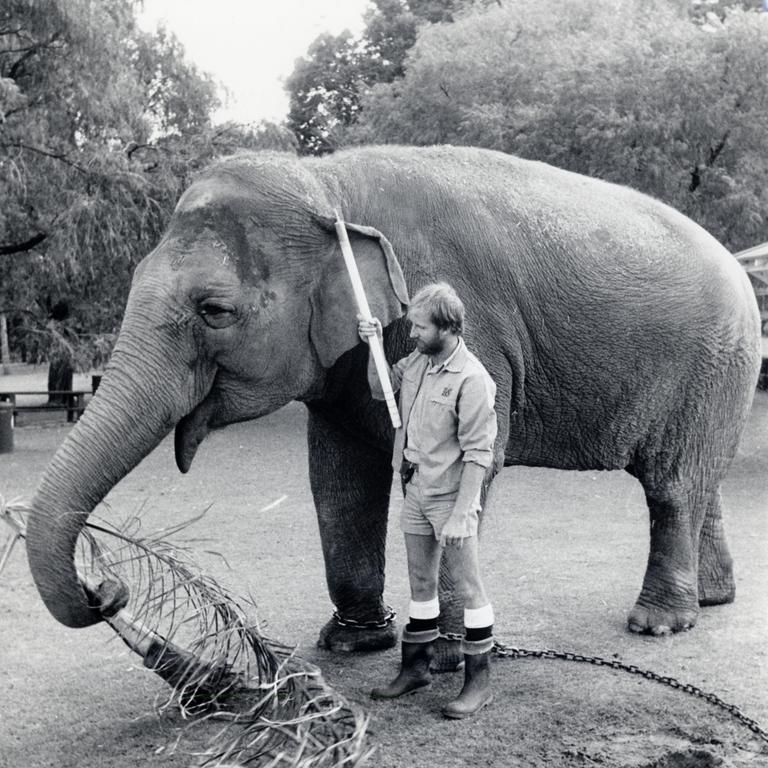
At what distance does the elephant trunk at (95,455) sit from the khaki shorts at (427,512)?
96 centimetres

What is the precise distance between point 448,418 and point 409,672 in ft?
3.87

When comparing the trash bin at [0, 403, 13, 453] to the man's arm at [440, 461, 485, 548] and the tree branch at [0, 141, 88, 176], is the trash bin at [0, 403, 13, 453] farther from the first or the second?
the man's arm at [440, 461, 485, 548]

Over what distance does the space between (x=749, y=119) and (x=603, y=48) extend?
233cm

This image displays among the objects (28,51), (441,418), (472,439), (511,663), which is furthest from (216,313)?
(28,51)

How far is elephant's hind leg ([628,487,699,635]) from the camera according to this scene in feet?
18.2

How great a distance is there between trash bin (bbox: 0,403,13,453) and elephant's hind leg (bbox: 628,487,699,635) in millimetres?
11301

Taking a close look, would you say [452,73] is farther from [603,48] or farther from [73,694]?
[73,694]

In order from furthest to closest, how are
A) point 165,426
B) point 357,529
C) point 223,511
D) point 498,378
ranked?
point 223,511, point 357,529, point 498,378, point 165,426

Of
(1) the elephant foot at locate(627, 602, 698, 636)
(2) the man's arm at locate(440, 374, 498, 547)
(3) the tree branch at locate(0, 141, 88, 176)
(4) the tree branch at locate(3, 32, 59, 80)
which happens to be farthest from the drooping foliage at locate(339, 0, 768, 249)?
(2) the man's arm at locate(440, 374, 498, 547)

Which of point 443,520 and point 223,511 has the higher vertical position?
point 443,520

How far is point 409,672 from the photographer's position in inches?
176

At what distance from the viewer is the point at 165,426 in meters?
4.13

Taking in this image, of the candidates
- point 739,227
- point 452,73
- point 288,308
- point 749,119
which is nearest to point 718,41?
point 749,119

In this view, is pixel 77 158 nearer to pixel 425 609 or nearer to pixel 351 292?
pixel 351 292
